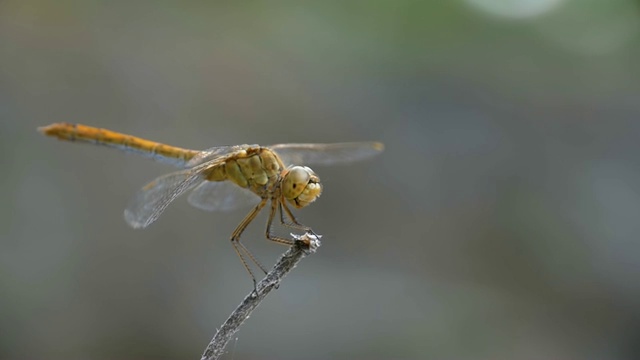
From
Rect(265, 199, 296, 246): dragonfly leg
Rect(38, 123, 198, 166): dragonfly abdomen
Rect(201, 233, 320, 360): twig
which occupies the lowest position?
Rect(201, 233, 320, 360): twig

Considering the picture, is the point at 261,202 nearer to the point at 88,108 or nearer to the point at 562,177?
the point at 88,108

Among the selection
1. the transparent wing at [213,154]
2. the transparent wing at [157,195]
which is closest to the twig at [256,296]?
the transparent wing at [157,195]

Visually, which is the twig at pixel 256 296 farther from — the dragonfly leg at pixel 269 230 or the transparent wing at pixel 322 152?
the transparent wing at pixel 322 152

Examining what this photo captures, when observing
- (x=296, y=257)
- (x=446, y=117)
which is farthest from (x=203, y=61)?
(x=296, y=257)

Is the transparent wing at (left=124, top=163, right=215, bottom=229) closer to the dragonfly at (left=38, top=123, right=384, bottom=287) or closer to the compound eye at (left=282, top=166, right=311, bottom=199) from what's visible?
the dragonfly at (left=38, top=123, right=384, bottom=287)

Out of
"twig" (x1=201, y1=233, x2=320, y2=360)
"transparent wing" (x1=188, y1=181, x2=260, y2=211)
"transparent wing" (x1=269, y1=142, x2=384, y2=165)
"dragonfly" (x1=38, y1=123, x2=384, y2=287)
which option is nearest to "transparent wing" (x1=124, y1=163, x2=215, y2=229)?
"dragonfly" (x1=38, y1=123, x2=384, y2=287)

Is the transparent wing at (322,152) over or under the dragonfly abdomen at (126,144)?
over
